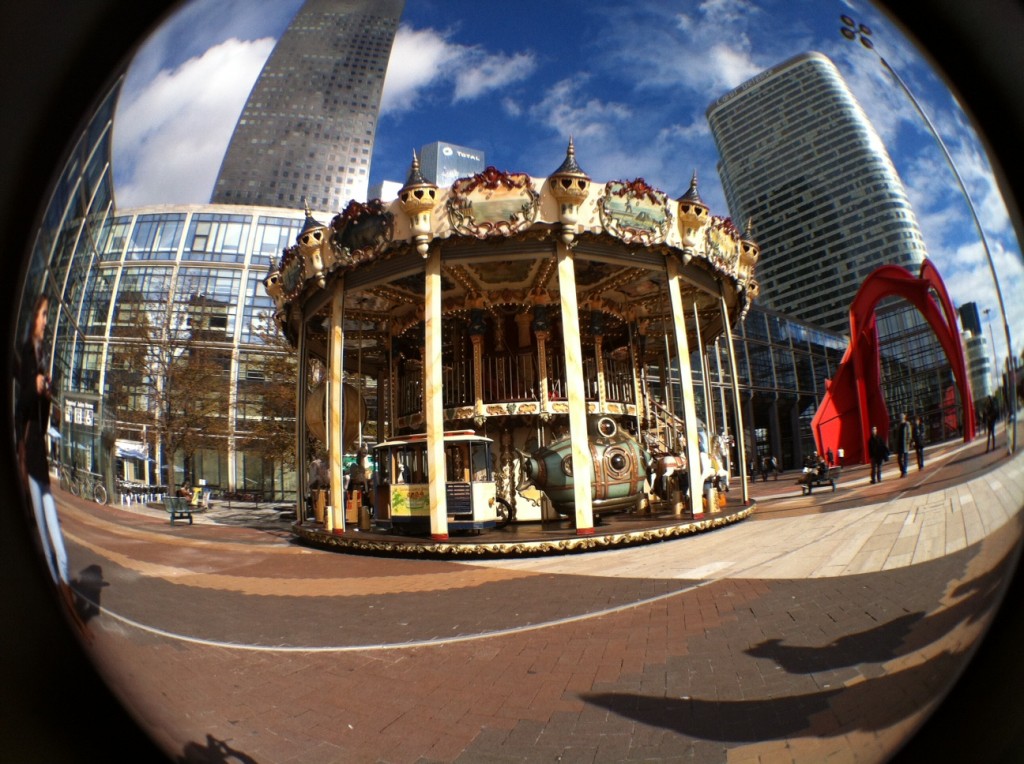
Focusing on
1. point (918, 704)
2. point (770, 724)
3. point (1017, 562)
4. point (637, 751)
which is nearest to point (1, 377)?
point (637, 751)

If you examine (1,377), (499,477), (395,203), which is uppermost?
(395,203)

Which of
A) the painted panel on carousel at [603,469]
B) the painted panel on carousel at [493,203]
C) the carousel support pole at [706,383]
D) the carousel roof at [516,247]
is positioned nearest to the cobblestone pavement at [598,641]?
the carousel support pole at [706,383]

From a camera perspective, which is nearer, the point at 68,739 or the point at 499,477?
the point at 68,739

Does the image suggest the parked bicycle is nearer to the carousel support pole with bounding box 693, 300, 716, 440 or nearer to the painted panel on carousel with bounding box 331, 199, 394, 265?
the painted panel on carousel with bounding box 331, 199, 394, 265

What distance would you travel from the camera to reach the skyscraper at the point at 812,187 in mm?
1122

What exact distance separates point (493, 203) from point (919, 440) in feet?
7.90

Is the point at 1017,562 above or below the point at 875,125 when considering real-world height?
below

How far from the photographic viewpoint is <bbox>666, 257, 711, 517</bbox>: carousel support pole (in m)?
2.04

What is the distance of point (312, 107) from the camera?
55.1 inches

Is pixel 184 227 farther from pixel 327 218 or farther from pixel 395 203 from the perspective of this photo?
pixel 395 203

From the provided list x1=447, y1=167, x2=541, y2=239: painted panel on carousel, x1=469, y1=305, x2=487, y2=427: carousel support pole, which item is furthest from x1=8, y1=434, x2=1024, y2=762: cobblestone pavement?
x1=469, y1=305, x2=487, y2=427: carousel support pole

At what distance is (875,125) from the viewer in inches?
43.3

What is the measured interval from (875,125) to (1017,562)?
92 cm

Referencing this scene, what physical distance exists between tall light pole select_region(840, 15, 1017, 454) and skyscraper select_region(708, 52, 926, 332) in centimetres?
7
